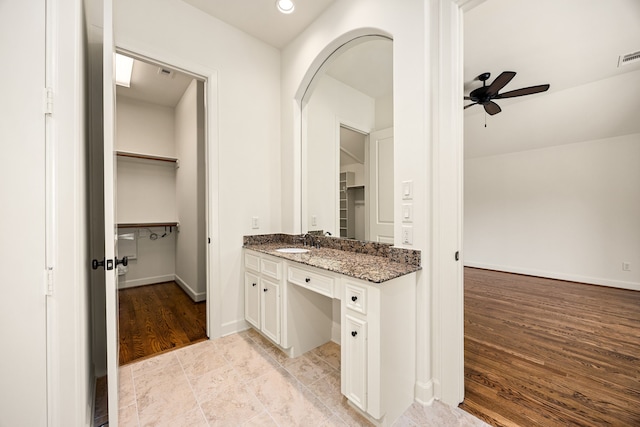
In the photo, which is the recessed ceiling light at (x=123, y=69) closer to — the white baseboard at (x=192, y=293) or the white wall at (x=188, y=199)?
the white wall at (x=188, y=199)

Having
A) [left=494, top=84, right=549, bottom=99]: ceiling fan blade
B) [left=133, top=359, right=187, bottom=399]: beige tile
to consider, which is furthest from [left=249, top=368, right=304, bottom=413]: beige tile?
[left=494, top=84, right=549, bottom=99]: ceiling fan blade

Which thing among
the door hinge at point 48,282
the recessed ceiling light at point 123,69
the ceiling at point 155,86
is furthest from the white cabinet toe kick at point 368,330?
the ceiling at point 155,86

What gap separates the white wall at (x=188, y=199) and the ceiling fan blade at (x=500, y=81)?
357 cm

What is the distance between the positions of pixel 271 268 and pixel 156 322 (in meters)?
1.70

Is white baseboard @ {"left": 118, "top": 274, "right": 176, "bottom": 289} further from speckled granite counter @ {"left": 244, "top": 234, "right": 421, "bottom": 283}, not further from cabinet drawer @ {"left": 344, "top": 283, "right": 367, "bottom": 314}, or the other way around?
cabinet drawer @ {"left": 344, "top": 283, "right": 367, "bottom": 314}

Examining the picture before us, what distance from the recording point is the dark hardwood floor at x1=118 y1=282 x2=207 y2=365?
7.54 feet

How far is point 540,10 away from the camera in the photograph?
227 cm

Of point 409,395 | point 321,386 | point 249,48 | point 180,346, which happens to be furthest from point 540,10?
point 180,346

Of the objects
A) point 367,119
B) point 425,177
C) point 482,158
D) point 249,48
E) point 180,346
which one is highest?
point 249,48

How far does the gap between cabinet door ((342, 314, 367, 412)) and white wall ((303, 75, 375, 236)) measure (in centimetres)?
106

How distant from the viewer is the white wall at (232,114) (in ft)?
7.12

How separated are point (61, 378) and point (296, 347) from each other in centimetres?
145

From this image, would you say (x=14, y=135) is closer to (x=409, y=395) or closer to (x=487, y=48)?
(x=409, y=395)

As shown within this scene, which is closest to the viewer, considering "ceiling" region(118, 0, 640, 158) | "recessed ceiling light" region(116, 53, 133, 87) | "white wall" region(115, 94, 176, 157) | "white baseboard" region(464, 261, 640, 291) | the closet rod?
"ceiling" region(118, 0, 640, 158)
